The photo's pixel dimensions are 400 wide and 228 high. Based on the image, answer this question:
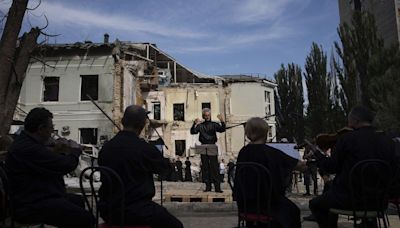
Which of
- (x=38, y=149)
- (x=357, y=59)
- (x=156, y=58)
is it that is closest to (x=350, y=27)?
(x=357, y=59)

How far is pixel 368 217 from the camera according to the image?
3.28 meters

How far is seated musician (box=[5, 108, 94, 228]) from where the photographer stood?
294cm

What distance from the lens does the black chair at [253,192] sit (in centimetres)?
316

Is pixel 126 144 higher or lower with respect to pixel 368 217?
higher

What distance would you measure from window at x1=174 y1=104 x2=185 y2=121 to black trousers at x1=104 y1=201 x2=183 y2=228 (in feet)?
103

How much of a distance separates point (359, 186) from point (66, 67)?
882 inches

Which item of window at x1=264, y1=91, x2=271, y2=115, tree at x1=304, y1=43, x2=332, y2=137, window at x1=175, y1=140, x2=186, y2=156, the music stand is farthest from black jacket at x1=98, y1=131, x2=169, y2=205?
window at x1=264, y1=91, x2=271, y2=115

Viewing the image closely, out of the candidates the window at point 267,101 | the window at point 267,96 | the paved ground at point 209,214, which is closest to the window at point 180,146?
the window at point 267,101

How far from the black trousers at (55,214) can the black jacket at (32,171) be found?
0.05m

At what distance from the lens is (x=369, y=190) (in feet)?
10.8

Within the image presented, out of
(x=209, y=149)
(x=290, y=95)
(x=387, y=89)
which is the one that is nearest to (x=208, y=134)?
(x=209, y=149)

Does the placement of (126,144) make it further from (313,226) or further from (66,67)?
(66,67)

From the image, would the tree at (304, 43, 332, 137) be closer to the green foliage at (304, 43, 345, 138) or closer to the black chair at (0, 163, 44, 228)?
the green foliage at (304, 43, 345, 138)

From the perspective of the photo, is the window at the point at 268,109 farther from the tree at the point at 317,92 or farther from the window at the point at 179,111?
the window at the point at 179,111
